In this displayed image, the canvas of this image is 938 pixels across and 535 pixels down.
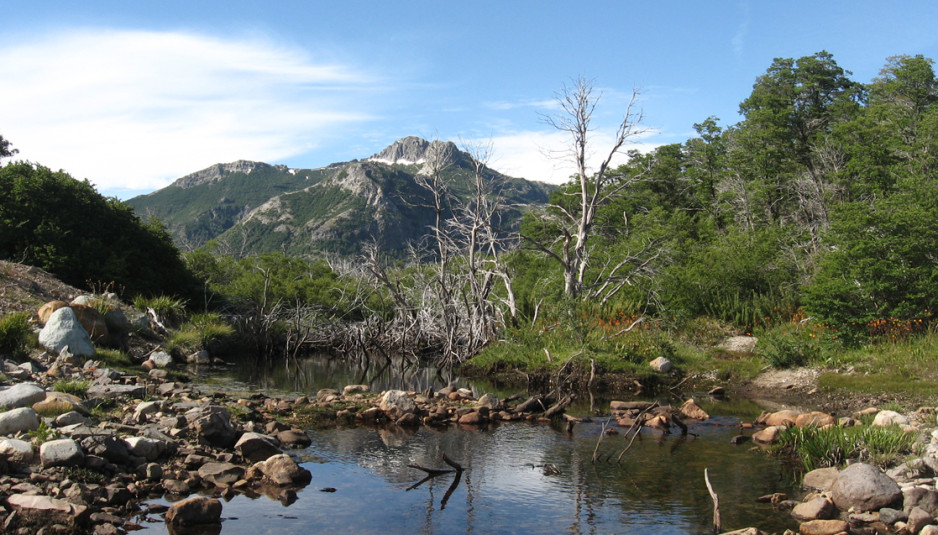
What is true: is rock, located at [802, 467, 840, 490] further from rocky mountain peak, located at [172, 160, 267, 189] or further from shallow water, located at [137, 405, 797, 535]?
rocky mountain peak, located at [172, 160, 267, 189]

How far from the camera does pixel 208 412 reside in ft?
34.0

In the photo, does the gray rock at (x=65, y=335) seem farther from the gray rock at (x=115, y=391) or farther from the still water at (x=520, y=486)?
the still water at (x=520, y=486)

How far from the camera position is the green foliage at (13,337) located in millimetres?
14152

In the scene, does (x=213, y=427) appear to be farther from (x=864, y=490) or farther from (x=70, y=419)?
(x=864, y=490)

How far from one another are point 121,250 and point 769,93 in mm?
42096

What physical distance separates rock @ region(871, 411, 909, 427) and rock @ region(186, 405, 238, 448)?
420 inches

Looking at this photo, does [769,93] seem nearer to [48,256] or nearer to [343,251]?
[48,256]

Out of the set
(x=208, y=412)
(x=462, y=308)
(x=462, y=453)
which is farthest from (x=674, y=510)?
(x=462, y=308)

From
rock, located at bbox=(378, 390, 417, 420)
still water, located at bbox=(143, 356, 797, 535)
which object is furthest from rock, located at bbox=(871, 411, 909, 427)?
rock, located at bbox=(378, 390, 417, 420)

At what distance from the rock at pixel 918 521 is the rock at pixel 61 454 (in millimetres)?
9908

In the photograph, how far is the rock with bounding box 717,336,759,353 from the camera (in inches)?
837

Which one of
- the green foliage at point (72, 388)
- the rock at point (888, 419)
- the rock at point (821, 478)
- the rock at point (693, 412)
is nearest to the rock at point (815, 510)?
the rock at point (821, 478)

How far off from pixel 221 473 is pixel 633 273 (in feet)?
58.8

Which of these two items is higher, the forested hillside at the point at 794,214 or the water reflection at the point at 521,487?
the forested hillside at the point at 794,214
